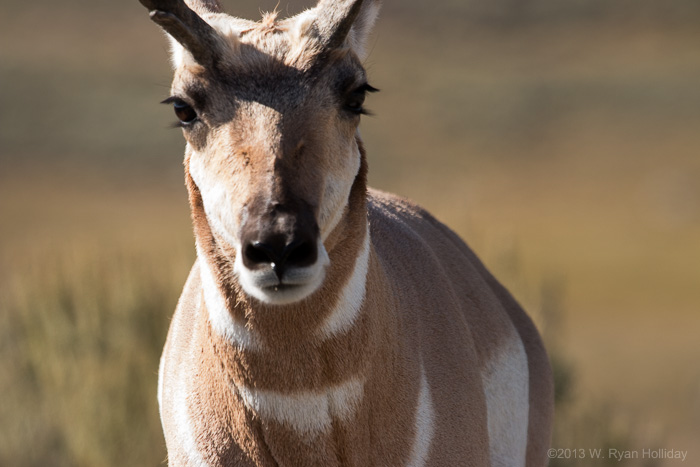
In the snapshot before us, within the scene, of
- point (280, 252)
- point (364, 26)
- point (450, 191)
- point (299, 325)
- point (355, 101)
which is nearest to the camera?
point (280, 252)

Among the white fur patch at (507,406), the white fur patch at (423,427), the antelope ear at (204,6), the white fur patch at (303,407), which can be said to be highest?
the antelope ear at (204,6)

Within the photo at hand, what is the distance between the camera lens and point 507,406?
218 inches

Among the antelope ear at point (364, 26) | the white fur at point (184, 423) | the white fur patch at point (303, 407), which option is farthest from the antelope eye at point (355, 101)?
the white fur at point (184, 423)

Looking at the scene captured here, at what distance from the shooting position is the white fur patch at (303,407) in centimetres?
409

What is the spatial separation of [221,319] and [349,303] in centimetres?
53

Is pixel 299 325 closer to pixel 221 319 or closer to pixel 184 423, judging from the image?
pixel 221 319

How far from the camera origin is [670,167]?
42.6m

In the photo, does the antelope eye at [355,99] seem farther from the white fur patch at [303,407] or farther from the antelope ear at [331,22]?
the white fur patch at [303,407]

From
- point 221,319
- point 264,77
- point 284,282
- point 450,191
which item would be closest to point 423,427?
point 221,319

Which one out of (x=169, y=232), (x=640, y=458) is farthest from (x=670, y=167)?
(x=640, y=458)

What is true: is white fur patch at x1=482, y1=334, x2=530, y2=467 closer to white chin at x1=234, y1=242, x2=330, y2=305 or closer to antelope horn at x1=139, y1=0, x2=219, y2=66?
white chin at x1=234, y1=242, x2=330, y2=305

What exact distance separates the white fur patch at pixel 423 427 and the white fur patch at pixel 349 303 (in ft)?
1.92

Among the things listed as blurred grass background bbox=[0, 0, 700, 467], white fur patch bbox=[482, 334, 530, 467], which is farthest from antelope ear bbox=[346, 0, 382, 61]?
white fur patch bbox=[482, 334, 530, 467]

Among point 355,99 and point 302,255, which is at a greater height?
point 355,99
